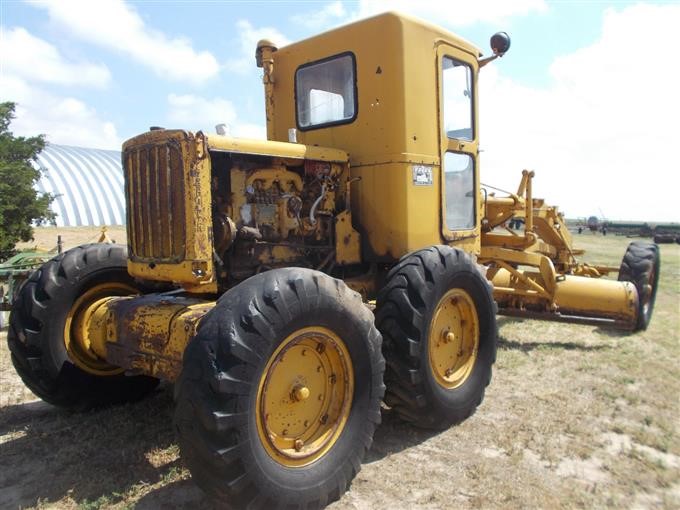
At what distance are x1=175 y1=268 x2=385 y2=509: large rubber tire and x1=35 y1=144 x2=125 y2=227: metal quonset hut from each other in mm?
26498

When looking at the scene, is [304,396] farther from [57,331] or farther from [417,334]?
[57,331]

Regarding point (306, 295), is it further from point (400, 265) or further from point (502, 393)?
point (502, 393)

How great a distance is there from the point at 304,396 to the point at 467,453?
1390 millimetres

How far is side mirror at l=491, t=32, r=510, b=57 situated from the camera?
5168mm

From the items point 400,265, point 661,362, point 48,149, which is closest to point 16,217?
point 400,265

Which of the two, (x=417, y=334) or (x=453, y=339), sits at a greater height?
(x=417, y=334)

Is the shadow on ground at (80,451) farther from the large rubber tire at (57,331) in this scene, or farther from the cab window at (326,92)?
the cab window at (326,92)

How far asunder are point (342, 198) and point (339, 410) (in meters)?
1.91

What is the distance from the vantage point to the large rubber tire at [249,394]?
2684 mm

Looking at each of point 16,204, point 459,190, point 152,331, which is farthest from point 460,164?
point 16,204

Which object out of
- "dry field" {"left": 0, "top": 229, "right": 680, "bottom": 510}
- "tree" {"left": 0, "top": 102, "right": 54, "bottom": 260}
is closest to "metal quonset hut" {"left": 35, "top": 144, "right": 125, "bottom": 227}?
"tree" {"left": 0, "top": 102, "right": 54, "bottom": 260}

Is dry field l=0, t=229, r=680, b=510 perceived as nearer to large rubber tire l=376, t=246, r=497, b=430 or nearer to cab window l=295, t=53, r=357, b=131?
large rubber tire l=376, t=246, r=497, b=430

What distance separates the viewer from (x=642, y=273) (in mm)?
7777

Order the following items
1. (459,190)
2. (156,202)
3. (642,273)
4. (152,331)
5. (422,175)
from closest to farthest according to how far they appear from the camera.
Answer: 1. (152,331)
2. (156,202)
3. (422,175)
4. (459,190)
5. (642,273)
